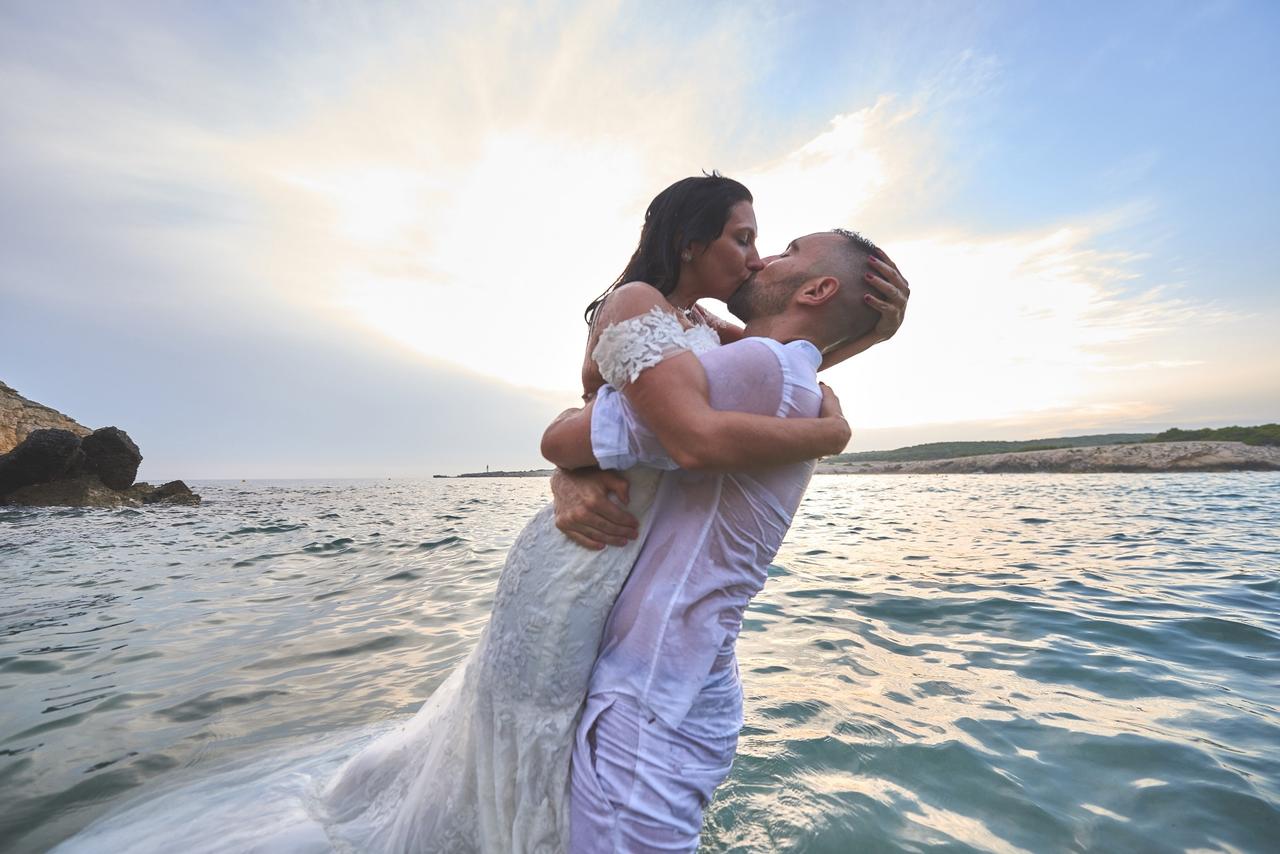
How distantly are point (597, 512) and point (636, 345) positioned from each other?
0.48 meters

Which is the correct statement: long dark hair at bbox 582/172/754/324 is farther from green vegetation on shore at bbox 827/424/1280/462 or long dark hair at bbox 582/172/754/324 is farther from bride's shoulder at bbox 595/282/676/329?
green vegetation on shore at bbox 827/424/1280/462

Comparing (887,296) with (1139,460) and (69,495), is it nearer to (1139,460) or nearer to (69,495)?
(69,495)

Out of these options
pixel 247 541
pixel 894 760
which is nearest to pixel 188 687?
pixel 894 760

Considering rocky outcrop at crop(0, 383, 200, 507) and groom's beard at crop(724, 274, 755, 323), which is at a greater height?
rocky outcrop at crop(0, 383, 200, 507)

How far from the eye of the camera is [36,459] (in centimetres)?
2066

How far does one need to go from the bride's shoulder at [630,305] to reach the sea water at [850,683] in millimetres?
2531

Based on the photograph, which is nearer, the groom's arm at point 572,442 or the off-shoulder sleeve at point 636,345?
the off-shoulder sleeve at point 636,345

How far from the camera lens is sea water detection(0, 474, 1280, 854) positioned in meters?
2.82

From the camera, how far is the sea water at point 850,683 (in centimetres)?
282

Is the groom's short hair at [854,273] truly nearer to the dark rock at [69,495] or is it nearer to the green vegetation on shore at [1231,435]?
the dark rock at [69,495]

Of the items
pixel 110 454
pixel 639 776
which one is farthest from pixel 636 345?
pixel 110 454

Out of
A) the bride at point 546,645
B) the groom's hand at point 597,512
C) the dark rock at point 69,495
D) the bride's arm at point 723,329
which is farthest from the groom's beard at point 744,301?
the dark rock at point 69,495

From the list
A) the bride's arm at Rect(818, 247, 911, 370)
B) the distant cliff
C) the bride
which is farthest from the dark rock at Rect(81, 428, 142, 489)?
the bride's arm at Rect(818, 247, 911, 370)

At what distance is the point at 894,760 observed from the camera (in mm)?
3270
